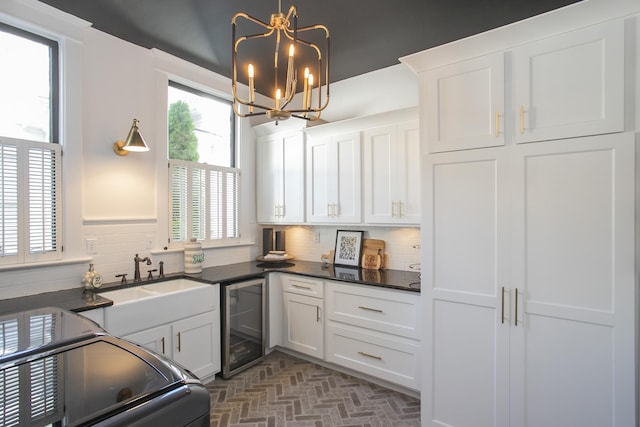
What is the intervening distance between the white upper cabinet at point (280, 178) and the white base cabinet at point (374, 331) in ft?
3.66

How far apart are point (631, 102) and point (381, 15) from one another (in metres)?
1.72

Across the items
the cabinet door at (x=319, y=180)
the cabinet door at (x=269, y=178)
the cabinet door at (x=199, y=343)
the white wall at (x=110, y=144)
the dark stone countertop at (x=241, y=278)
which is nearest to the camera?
the dark stone countertop at (x=241, y=278)

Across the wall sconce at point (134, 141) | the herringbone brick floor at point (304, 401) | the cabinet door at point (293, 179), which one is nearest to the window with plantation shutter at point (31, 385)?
the herringbone brick floor at point (304, 401)

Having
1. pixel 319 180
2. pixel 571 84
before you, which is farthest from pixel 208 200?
pixel 571 84

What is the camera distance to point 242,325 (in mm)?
3193

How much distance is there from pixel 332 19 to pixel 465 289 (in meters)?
2.25

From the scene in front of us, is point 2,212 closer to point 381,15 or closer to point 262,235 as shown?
point 262,235

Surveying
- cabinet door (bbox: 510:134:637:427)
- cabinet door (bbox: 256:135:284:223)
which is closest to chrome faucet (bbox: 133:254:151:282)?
cabinet door (bbox: 256:135:284:223)

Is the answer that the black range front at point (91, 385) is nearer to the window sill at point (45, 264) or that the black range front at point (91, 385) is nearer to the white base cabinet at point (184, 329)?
the white base cabinet at point (184, 329)

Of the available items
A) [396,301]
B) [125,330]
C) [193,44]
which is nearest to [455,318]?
[396,301]

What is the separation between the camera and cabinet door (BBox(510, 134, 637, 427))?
169cm

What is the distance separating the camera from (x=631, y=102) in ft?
5.46

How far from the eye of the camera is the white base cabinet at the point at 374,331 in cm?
266

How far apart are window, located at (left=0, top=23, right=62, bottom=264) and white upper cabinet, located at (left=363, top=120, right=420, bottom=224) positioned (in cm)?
259
